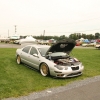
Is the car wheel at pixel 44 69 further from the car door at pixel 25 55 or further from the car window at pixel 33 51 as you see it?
the car door at pixel 25 55

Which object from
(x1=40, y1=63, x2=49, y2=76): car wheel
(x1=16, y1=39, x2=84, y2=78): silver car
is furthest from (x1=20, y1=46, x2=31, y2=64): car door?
(x1=40, y1=63, x2=49, y2=76): car wheel

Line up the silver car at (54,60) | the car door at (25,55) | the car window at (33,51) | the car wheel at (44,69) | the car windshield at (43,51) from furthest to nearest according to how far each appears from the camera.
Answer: the car door at (25,55), the car window at (33,51), the car windshield at (43,51), the car wheel at (44,69), the silver car at (54,60)

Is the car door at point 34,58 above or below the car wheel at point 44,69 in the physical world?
above

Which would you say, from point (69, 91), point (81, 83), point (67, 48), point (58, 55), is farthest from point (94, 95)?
point (67, 48)

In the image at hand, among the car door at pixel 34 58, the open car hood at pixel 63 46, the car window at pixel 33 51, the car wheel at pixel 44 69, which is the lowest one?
the car wheel at pixel 44 69

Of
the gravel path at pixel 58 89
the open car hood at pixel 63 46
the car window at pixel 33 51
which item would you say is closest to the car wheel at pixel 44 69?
the open car hood at pixel 63 46

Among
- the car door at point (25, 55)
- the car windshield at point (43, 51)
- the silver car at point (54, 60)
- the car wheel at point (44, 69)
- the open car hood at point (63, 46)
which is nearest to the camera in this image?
the silver car at point (54, 60)

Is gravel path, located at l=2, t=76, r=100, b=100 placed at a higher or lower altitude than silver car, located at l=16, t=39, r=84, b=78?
lower

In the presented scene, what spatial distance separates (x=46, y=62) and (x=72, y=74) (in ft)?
4.47

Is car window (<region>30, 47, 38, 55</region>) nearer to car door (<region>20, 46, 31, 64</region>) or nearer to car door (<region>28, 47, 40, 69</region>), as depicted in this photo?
car door (<region>28, 47, 40, 69</region>)

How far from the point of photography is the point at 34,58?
8977 millimetres

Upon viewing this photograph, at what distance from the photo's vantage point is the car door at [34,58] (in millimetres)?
8734

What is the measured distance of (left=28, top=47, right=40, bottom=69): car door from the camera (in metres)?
8.73

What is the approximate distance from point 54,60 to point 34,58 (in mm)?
1200
